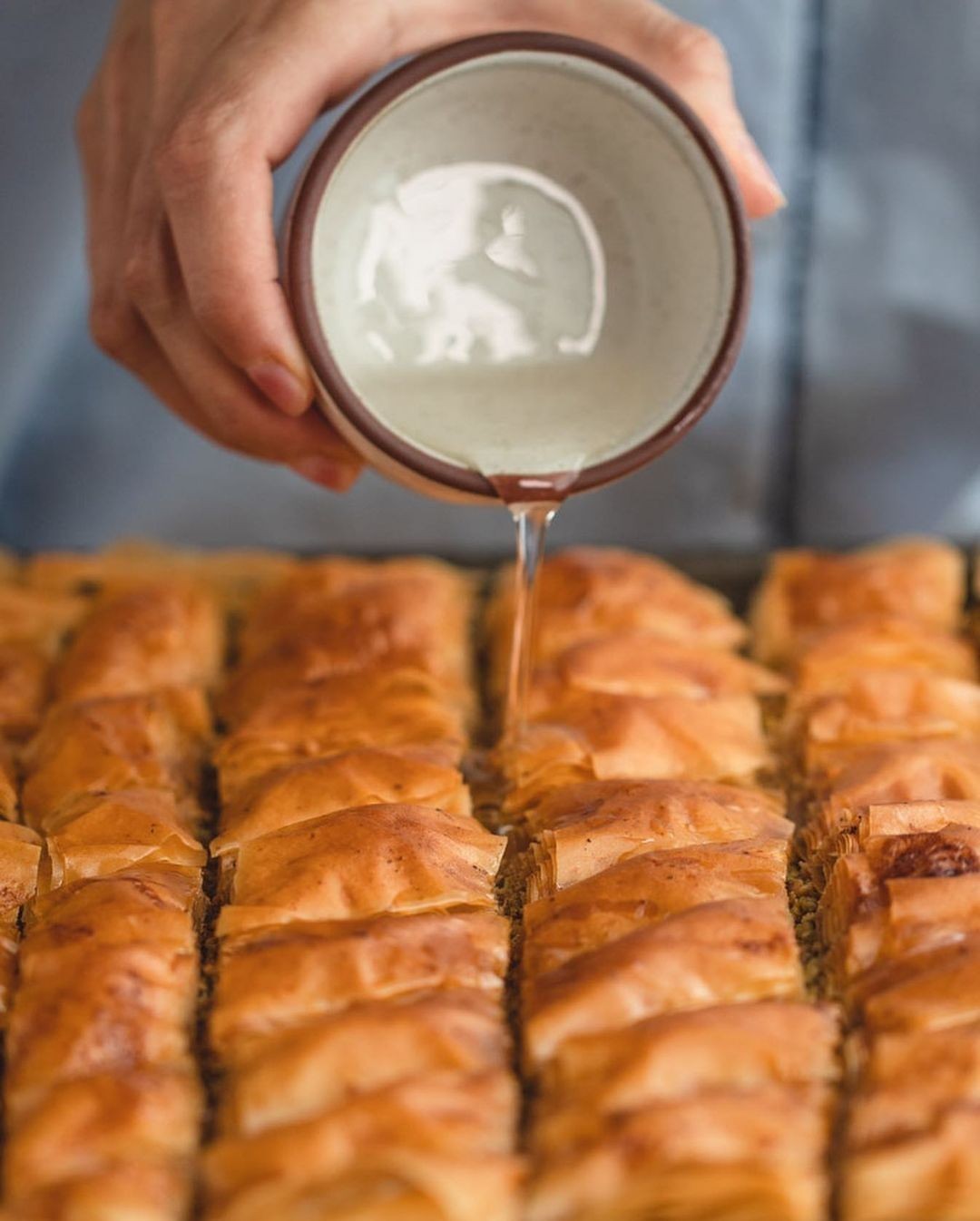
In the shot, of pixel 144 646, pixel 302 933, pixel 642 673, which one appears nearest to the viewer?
pixel 302 933

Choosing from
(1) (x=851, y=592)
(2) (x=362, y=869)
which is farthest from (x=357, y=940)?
(1) (x=851, y=592)

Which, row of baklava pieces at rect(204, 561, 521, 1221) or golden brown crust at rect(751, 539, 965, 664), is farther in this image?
golden brown crust at rect(751, 539, 965, 664)

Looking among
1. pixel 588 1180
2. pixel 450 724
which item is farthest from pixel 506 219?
pixel 588 1180

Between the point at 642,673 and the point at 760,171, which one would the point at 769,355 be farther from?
the point at 760,171

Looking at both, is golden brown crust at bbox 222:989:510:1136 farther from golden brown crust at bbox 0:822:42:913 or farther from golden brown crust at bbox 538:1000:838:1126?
golden brown crust at bbox 0:822:42:913

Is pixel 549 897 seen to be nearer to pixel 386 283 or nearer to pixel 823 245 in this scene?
pixel 386 283

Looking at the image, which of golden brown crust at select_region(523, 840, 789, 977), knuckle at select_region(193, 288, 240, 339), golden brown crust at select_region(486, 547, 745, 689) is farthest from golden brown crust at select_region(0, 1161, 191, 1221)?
golden brown crust at select_region(486, 547, 745, 689)
